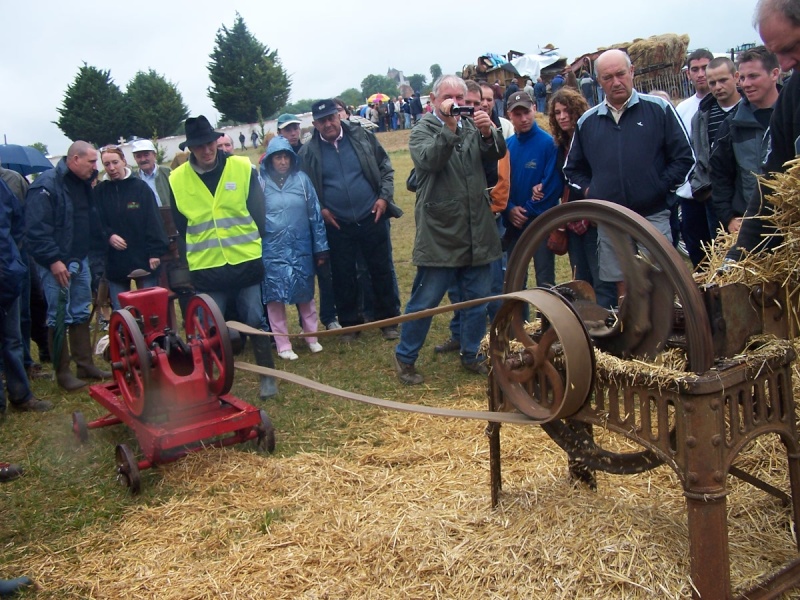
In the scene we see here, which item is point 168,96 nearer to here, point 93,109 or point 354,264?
point 93,109

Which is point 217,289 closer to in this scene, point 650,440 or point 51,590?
point 51,590

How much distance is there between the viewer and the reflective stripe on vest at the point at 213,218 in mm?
5766

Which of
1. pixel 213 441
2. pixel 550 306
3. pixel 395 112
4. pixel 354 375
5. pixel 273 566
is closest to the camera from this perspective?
pixel 550 306

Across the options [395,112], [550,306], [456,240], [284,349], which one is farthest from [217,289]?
[395,112]

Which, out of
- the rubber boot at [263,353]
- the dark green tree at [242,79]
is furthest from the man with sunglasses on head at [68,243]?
the dark green tree at [242,79]

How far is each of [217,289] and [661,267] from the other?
13.4ft

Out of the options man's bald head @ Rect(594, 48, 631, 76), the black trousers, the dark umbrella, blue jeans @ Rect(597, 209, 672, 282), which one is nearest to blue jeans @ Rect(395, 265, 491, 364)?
blue jeans @ Rect(597, 209, 672, 282)

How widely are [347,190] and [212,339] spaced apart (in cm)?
269

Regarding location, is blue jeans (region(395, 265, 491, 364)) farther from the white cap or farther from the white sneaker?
the white cap

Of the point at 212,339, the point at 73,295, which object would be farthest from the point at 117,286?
the point at 212,339

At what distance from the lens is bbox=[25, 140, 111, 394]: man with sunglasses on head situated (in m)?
6.40

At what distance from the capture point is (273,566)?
3389 millimetres

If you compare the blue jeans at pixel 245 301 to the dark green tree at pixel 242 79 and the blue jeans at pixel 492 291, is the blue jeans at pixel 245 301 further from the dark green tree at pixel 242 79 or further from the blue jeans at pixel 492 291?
the dark green tree at pixel 242 79

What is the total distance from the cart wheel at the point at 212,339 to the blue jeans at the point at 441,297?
5.27ft
